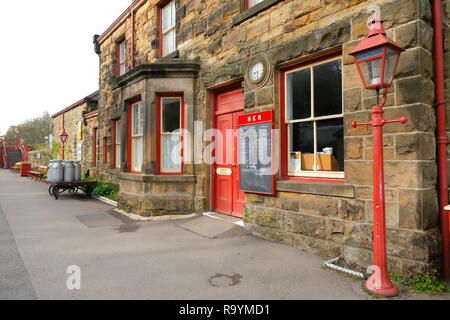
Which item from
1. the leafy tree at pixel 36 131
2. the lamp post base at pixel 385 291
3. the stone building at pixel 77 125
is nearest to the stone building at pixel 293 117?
the lamp post base at pixel 385 291

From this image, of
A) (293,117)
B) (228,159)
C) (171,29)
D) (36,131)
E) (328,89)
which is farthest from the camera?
(36,131)

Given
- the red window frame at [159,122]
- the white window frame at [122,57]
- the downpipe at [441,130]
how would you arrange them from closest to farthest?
1. the downpipe at [441,130]
2. the red window frame at [159,122]
3. the white window frame at [122,57]

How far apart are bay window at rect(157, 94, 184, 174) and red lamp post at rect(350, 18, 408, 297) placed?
16.7 ft

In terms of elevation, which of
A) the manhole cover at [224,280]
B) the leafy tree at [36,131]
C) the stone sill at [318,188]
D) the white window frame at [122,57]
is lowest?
the manhole cover at [224,280]

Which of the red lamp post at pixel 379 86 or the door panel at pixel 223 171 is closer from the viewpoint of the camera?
the red lamp post at pixel 379 86

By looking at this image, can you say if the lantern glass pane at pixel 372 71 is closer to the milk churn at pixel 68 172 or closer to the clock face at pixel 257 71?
the clock face at pixel 257 71

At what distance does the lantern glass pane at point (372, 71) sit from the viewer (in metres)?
3.16

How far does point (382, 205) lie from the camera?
325 centimetres

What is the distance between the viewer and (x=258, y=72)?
545 cm

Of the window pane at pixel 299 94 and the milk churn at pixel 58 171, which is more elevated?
the window pane at pixel 299 94

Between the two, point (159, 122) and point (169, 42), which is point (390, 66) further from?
point (169, 42)

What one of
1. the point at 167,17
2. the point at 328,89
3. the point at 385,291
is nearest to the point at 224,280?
the point at 385,291

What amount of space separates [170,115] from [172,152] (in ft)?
3.14

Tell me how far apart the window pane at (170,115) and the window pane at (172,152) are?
0.21 meters
